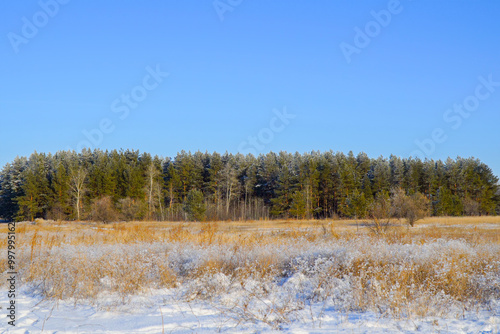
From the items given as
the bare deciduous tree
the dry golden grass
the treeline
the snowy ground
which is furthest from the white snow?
the bare deciduous tree

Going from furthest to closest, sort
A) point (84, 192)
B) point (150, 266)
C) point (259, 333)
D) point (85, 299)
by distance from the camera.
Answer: point (84, 192), point (150, 266), point (85, 299), point (259, 333)

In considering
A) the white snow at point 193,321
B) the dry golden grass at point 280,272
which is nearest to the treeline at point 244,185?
the dry golden grass at point 280,272

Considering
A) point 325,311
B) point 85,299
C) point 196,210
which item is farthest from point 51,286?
point 196,210

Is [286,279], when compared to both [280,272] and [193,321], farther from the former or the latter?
[193,321]

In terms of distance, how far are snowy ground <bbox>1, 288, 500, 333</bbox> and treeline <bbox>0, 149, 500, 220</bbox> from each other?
142ft

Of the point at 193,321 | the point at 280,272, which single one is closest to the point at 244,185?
Result: the point at 280,272

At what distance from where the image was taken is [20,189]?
190 ft

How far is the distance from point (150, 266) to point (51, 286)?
1611 mm

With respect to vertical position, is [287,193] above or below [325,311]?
above

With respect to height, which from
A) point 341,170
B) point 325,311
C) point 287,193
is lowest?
point 325,311

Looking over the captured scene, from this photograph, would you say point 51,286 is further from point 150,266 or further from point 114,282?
point 150,266

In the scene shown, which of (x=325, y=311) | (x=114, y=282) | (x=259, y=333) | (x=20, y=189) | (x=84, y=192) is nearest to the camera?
(x=259, y=333)

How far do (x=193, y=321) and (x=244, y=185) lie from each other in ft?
181

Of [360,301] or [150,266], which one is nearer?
[360,301]
